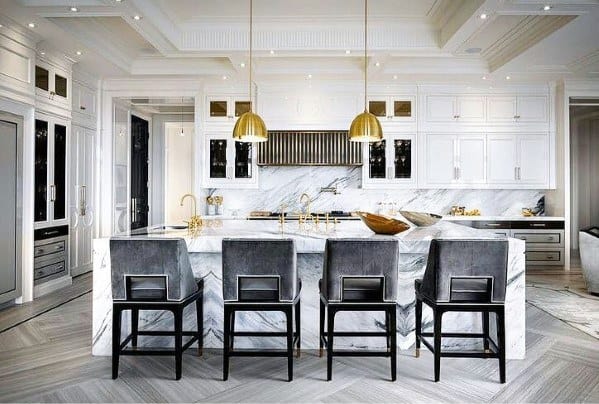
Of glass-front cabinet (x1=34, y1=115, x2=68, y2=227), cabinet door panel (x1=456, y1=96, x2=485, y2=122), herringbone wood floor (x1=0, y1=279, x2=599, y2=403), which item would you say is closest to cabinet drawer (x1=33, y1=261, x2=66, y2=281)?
glass-front cabinet (x1=34, y1=115, x2=68, y2=227)

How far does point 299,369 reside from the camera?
10.5 feet

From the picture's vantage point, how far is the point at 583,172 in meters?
8.86

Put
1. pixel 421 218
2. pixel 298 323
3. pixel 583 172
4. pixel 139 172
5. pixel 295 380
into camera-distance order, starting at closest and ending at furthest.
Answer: pixel 295 380
pixel 298 323
pixel 421 218
pixel 139 172
pixel 583 172

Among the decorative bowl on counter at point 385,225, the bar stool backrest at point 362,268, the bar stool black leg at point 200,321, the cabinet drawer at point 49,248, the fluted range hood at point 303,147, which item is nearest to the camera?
the bar stool backrest at point 362,268

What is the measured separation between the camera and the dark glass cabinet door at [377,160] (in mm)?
6984

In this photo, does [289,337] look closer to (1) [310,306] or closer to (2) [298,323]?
(2) [298,323]

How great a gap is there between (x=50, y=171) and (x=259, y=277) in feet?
12.5

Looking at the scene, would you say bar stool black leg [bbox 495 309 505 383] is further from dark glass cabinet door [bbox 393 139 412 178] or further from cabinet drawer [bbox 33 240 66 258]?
cabinet drawer [bbox 33 240 66 258]

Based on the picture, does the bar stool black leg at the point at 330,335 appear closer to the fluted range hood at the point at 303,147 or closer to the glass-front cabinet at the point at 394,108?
the fluted range hood at the point at 303,147

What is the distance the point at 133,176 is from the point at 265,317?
512 centimetres

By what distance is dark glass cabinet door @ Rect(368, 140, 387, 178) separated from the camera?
6984 mm

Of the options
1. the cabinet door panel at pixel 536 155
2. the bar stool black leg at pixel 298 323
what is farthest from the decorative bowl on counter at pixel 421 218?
the cabinet door panel at pixel 536 155

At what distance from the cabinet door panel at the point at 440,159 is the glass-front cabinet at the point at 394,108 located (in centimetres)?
46

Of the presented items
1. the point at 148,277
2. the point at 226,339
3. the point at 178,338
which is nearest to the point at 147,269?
the point at 148,277
